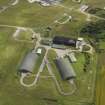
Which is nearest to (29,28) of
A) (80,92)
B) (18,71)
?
(18,71)

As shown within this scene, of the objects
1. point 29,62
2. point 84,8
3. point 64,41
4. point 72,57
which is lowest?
point 84,8

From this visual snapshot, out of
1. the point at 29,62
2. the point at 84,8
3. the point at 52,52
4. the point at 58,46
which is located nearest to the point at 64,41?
the point at 58,46

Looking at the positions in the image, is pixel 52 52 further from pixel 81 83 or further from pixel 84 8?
pixel 84 8

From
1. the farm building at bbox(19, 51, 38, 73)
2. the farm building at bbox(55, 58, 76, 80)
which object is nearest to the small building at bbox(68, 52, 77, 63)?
the farm building at bbox(55, 58, 76, 80)

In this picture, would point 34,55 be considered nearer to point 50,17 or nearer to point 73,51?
point 73,51

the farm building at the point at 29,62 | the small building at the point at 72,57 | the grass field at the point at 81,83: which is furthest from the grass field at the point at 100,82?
the farm building at the point at 29,62

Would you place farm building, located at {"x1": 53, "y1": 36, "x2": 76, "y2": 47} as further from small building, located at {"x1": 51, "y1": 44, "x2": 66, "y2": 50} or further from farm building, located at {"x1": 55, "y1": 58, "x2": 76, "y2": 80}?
farm building, located at {"x1": 55, "y1": 58, "x2": 76, "y2": 80}
